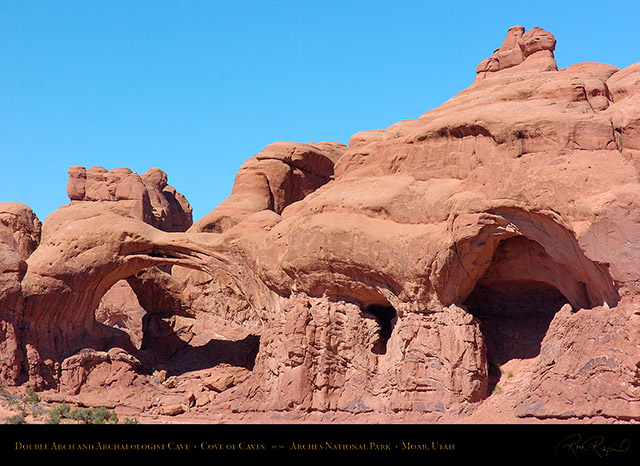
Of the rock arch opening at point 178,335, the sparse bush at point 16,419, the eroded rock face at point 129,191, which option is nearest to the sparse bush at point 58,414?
the sparse bush at point 16,419

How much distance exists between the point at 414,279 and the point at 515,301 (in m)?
3.32

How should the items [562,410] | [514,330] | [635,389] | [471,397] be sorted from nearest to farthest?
[635,389] < [562,410] < [471,397] < [514,330]

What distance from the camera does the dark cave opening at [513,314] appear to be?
62.1 feet

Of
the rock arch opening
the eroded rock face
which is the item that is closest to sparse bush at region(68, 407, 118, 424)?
the rock arch opening

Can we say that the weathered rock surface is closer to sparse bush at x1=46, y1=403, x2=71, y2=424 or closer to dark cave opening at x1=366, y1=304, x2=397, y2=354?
dark cave opening at x1=366, y1=304, x2=397, y2=354

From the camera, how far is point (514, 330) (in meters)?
19.5

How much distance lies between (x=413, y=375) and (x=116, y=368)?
9551 mm

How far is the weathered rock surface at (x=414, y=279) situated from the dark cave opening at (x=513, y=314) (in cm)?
5
